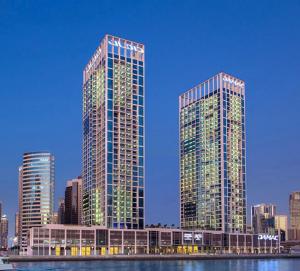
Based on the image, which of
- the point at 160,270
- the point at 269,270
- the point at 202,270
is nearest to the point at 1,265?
the point at 160,270

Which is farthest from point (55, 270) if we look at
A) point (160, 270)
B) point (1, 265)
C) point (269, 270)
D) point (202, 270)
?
point (269, 270)

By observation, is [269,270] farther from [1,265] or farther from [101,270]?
[1,265]

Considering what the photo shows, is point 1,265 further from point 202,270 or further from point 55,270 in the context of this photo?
point 202,270

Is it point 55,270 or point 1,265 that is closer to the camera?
point 1,265

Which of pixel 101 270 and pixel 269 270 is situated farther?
pixel 269 270

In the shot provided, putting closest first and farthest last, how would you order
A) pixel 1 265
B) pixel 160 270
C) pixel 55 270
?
pixel 1 265 → pixel 55 270 → pixel 160 270

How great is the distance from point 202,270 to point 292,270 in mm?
27983

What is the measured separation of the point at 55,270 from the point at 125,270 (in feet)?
65.8

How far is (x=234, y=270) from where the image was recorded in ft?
536

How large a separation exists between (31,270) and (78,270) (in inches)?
519

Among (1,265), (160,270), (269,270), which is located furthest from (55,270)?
(269,270)

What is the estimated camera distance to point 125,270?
159 meters

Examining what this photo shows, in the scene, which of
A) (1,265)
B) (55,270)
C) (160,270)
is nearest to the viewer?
(1,265)

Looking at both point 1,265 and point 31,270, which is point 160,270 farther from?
point 1,265
